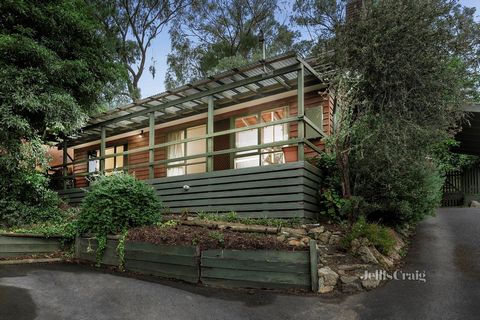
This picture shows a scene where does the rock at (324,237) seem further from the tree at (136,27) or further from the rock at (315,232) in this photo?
the tree at (136,27)

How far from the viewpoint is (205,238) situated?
23.5ft

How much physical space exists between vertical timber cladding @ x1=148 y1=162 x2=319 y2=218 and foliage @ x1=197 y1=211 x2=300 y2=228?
0.13 m

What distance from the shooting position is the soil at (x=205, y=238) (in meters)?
6.68

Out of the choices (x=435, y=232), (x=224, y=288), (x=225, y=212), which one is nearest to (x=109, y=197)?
(x=225, y=212)

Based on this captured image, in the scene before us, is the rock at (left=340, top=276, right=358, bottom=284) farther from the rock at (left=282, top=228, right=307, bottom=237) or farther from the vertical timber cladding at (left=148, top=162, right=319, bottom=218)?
the vertical timber cladding at (left=148, top=162, right=319, bottom=218)

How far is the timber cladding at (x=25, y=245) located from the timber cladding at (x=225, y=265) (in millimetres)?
2526

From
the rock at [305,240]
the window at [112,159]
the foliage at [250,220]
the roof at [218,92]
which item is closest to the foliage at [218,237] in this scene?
the foliage at [250,220]

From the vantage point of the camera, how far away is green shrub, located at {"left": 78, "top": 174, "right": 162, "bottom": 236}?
8258 millimetres

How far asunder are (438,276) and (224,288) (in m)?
3.52

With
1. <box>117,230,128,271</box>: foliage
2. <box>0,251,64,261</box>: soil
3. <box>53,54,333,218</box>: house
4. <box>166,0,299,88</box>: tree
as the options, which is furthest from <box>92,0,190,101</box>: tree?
<box>117,230,128,271</box>: foliage

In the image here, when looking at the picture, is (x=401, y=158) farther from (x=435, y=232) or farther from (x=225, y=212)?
(x=225, y=212)

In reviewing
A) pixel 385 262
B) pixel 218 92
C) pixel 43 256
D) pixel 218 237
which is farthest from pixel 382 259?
pixel 43 256

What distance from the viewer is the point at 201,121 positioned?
13812 mm

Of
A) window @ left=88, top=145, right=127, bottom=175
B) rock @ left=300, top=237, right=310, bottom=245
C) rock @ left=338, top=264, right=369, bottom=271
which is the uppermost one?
window @ left=88, top=145, right=127, bottom=175
